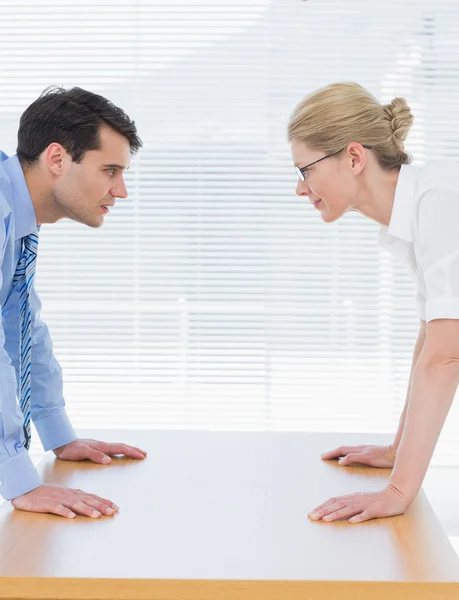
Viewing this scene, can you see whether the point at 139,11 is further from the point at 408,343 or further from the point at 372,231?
the point at 408,343

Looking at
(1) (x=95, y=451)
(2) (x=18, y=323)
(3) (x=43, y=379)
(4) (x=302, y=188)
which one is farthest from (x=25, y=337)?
(4) (x=302, y=188)

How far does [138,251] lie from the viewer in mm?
3750

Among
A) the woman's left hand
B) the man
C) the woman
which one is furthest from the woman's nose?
the woman's left hand

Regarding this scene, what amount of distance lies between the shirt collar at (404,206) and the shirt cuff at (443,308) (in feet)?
0.60

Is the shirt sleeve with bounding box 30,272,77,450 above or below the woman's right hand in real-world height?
above

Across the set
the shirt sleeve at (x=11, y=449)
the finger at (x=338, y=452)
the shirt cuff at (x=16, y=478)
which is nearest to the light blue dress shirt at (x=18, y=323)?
the shirt sleeve at (x=11, y=449)

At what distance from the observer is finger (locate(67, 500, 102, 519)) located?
1326 mm

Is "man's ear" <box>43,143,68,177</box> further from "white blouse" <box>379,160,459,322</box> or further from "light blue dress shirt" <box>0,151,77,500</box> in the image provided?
"white blouse" <box>379,160,459,322</box>

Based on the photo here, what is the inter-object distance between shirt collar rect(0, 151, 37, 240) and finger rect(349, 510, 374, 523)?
957 millimetres

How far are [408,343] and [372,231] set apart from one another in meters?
0.55

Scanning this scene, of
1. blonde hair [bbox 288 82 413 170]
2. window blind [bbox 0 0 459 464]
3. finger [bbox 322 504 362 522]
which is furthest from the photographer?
window blind [bbox 0 0 459 464]

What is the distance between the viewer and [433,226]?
1405 millimetres

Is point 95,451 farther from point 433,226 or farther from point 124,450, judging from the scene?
point 433,226

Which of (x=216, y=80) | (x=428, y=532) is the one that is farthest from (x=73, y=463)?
(x=216, y=80)
